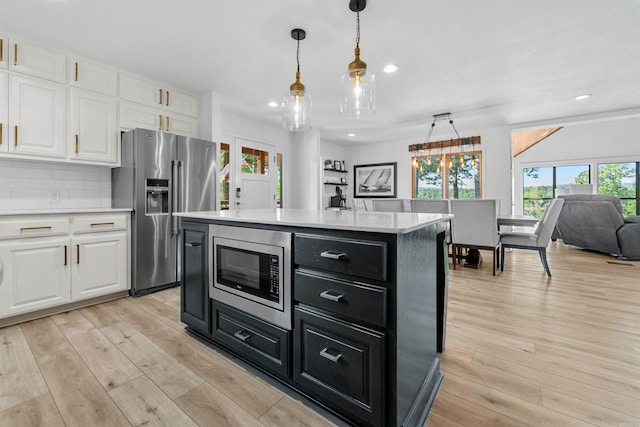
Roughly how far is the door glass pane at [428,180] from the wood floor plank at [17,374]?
6.48m

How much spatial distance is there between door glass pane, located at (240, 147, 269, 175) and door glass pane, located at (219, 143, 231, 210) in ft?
1.01

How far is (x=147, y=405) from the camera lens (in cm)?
142

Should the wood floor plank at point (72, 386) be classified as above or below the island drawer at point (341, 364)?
below

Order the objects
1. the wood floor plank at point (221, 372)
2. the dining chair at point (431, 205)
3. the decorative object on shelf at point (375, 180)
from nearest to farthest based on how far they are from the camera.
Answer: the wood floor plank at point (221, 372) → the dining chair at point (431, 205) → the decorative object on shelf at point (375, 180)

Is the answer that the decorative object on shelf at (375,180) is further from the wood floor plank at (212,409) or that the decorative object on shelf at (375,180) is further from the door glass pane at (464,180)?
the wood floor plank at (212,409)

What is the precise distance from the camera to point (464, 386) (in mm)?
1557

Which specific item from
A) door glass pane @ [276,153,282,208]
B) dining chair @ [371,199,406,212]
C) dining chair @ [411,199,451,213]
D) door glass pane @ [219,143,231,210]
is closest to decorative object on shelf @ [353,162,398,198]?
dining chair @ [371,199,406,212]

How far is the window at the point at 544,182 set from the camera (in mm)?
7605

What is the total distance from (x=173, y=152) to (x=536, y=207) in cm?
883

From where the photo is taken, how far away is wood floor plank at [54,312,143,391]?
1646mm

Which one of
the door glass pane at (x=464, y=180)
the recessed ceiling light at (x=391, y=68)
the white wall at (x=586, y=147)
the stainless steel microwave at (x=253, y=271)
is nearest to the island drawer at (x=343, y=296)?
the stainless steel microwave at (x=253, y=271)

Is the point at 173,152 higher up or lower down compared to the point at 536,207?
higher up

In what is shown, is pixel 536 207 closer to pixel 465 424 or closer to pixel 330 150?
pixel 330 150

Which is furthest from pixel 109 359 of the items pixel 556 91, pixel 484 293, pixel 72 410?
A: pixel 556 91
